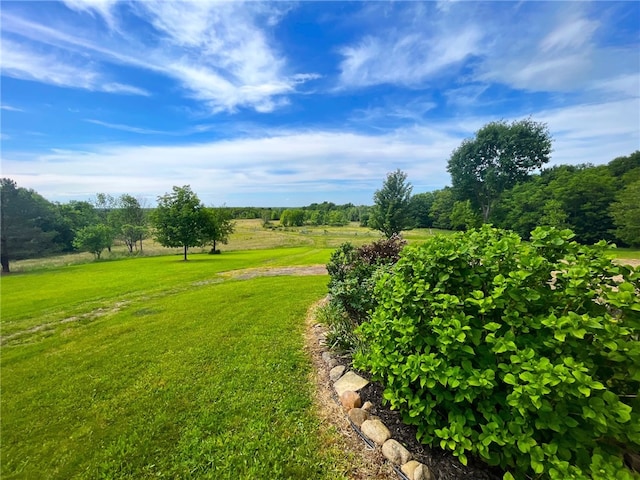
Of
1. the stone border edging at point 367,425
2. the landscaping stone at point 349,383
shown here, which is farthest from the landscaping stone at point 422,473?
the landscaping stone at point 349,383

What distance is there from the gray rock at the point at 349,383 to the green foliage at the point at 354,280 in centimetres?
71

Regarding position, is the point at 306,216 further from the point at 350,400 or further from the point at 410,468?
the point at 410,468

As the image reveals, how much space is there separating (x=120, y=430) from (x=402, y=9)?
10.5 metres

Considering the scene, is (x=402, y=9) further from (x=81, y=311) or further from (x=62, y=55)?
(x=81, y=311)

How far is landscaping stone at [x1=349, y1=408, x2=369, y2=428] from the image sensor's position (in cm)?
276

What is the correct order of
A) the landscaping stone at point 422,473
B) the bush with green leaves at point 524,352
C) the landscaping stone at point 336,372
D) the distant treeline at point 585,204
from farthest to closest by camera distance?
the distant treeline at point 585,204, the landscaping stone at point 336,372, the landscaping stone at point 422,473, the bush with green leaves at point 524,352

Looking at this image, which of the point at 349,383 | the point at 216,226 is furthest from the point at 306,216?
the point at 349,383

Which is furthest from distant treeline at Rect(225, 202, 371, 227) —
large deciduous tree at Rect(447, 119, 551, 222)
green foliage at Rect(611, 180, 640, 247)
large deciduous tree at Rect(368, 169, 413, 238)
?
green foliage at Rect(611, 180, 640, 247)

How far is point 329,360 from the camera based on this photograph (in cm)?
409

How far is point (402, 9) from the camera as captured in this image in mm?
6762

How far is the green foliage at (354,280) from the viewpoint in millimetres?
4250

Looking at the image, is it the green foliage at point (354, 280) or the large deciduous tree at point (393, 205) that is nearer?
the green foliage at point (354, 280)

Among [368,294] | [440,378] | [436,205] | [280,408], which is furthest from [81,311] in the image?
[436,205]

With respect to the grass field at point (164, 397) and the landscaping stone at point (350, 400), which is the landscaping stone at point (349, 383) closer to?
the landscaping stone at point (350, 400)
